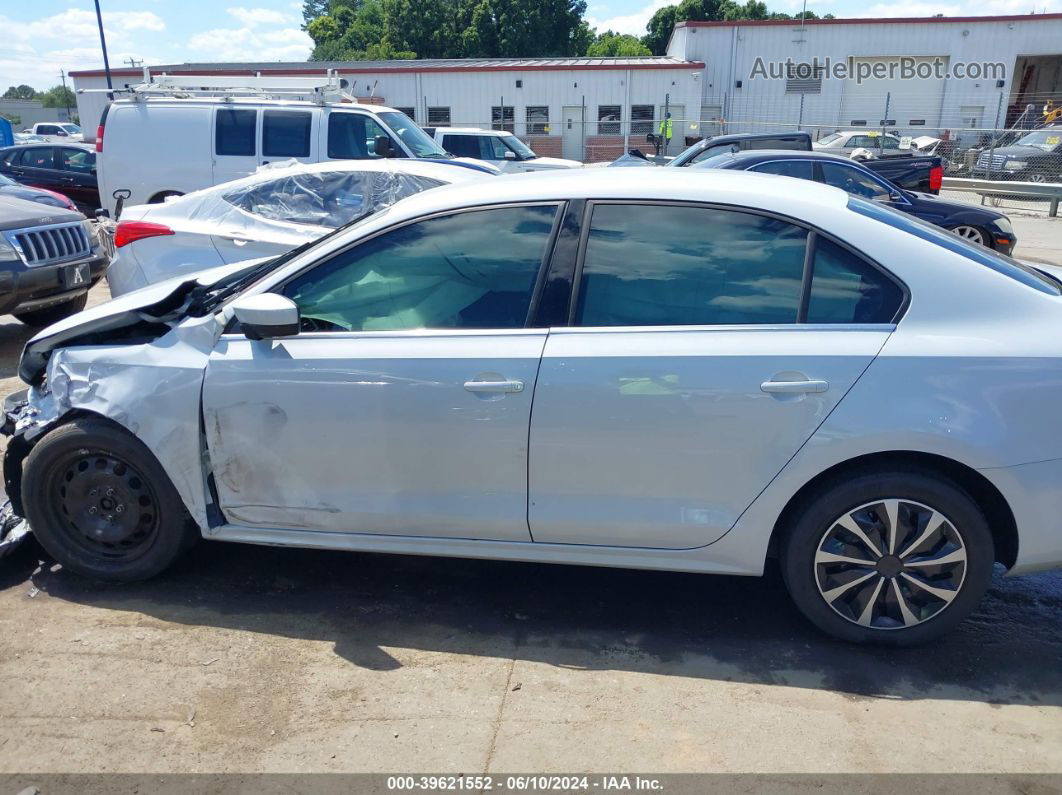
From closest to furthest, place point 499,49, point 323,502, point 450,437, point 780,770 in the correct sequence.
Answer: point 780,770, point 450,437, point 323,502, point 499,49

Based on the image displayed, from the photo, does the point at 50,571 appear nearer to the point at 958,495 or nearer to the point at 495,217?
the point at 495,217

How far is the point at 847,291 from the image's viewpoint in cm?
310

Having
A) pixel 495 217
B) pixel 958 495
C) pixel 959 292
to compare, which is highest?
pixel 495 217

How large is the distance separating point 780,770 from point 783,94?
132 feet

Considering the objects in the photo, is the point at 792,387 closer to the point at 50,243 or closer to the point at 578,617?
the point at 578,617

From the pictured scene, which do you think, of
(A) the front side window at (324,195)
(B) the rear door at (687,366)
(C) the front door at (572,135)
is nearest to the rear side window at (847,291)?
(B) the rear door at (687,366)

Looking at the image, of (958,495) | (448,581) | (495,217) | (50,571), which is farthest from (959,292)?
(50,571)

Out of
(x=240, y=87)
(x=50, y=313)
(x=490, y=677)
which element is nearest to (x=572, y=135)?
(x=240, y=87)

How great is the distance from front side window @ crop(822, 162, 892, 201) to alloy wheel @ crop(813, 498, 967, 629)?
824 cm

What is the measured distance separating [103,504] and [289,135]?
26.6 ft

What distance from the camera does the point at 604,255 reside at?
326cm

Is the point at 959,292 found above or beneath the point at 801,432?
above

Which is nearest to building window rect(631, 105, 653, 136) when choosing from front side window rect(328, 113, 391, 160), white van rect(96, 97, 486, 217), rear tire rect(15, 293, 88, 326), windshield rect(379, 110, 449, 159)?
windshield rect(379, 110, 449, 159)

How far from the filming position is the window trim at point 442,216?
10.7 ft
